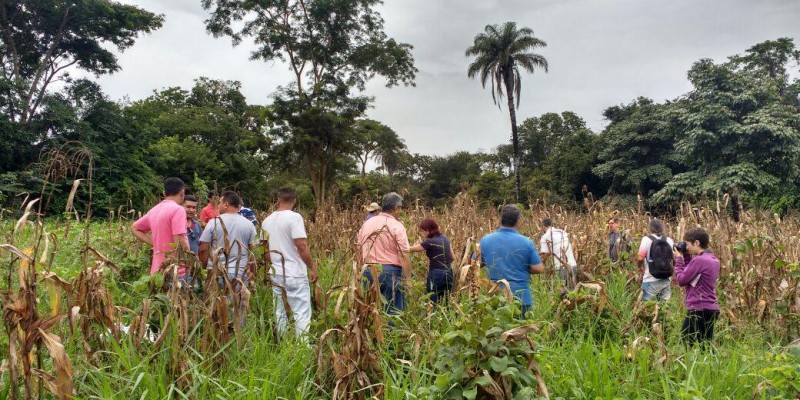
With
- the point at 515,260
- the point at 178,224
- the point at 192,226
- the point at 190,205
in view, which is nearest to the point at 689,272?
the point at 515,260

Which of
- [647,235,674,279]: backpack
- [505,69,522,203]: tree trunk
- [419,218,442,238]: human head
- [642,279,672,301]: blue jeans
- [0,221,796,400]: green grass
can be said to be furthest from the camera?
[505,69,522,203]: tree trunk

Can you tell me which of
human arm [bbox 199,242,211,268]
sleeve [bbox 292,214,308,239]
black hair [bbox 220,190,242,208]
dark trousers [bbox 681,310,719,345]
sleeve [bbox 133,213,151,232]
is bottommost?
dark trousers [bbox 681,310,719,345]

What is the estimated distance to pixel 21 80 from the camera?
19141 mm

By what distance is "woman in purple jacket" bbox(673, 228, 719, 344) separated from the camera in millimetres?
4445

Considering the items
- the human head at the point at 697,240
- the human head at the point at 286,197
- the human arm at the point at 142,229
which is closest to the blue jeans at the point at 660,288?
the human head at the point at 697,240

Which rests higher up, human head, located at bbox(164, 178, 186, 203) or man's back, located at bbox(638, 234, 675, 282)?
human head, located at bbox(164, 178, 186, 203)

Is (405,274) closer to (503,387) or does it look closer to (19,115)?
(503,387)

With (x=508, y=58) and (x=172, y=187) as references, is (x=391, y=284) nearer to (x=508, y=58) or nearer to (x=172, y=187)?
(x=172, y=187)

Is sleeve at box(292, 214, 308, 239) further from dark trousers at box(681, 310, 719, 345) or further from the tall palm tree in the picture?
the tall palm tree

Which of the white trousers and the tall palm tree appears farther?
the tall palm tree

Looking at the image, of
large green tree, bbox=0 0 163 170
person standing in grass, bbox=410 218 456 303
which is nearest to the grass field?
person standing in grass, bbox=410 218 456 303

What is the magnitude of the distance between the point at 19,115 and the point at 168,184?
19379mm

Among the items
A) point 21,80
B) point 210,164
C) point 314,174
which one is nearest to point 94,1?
point 21,80

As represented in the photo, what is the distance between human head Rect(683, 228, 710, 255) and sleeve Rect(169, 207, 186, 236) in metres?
4.26
